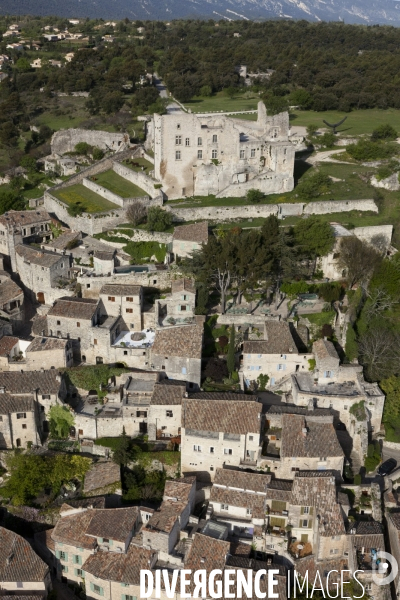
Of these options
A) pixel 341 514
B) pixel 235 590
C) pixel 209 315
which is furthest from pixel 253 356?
pixel 235 590

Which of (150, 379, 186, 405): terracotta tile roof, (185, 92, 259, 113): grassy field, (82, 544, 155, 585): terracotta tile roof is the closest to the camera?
(82, 544, 155, 585): terracotta tile roof

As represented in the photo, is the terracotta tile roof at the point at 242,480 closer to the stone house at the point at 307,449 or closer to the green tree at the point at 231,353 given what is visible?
the stone house at the point at 307,449

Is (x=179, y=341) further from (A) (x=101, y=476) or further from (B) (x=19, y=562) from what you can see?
(B) (x=19, y=562)

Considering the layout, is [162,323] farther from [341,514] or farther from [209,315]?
[341,514]

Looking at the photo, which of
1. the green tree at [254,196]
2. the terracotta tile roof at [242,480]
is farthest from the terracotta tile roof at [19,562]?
the green tree at [254,196]

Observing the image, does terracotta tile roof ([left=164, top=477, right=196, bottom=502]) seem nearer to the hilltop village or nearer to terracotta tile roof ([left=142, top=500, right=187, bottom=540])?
the hilltop village

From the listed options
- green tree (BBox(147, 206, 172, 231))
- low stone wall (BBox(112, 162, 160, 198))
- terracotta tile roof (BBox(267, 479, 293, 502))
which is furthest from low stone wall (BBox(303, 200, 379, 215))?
terracotta tile roof (BBox(267, 479, 293, 502))
